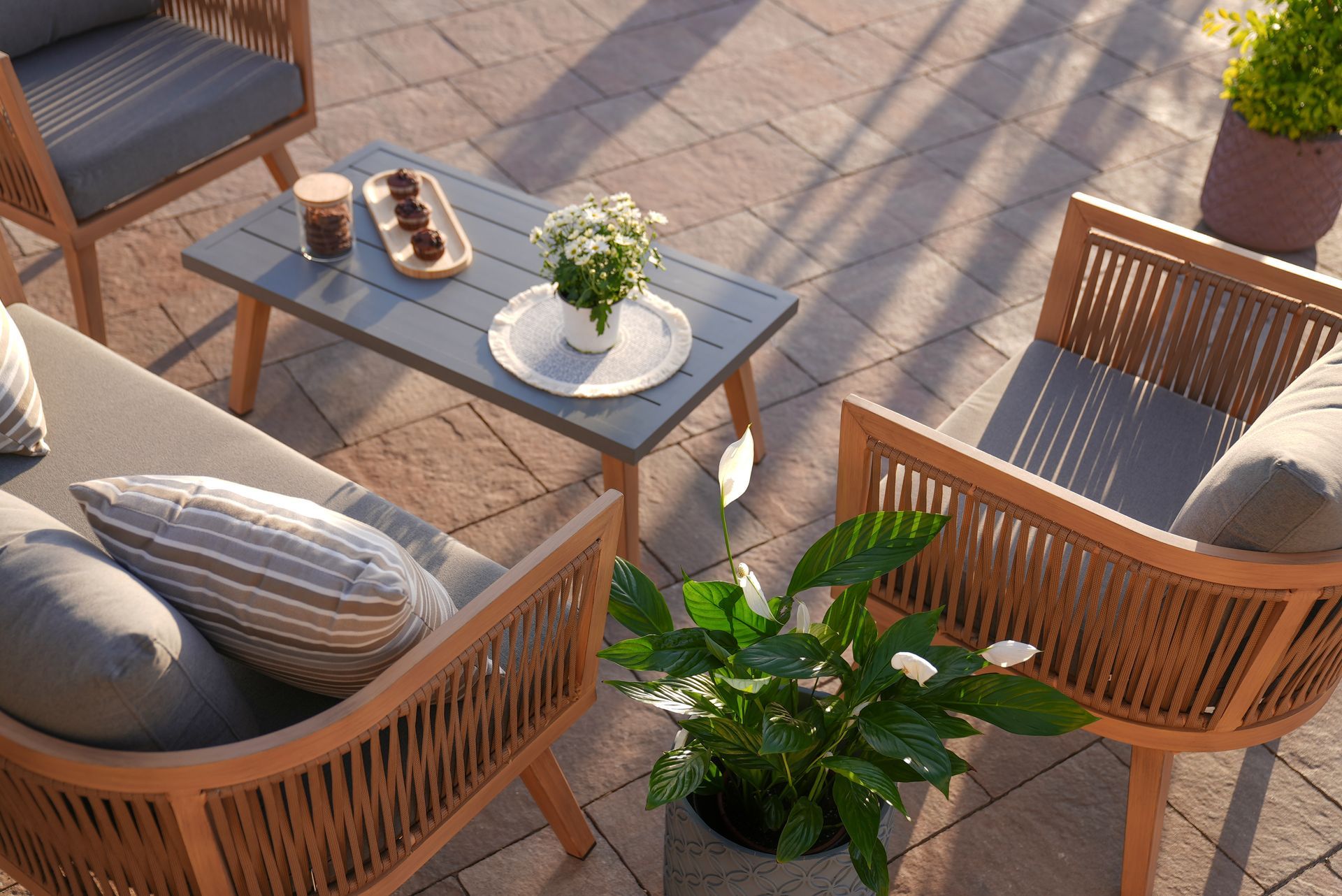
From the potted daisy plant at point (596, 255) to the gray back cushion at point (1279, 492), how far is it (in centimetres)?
107

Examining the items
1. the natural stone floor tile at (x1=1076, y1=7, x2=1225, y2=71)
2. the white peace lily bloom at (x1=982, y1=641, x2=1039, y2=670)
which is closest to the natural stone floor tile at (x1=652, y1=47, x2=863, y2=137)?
the natural stone floor tile at (x1=1076, y1=7, x2=1225, y2=71)

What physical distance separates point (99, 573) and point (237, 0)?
7.38 ft

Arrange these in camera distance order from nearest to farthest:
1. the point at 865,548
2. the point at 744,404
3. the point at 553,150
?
the point at 865,548 → the point at 744,404 → the point at 553,150

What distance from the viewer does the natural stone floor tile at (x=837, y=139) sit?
3934mm

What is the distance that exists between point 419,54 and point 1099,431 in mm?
2934

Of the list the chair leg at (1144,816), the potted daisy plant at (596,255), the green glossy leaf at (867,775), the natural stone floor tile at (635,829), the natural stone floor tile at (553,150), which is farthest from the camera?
the natural stone floor tile at (553,150)

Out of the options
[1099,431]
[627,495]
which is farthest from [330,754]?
[1099,431]

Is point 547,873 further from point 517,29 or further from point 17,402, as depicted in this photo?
point 517,29

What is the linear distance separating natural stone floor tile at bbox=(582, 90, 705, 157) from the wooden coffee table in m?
1.11

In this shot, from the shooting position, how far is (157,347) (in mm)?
3139

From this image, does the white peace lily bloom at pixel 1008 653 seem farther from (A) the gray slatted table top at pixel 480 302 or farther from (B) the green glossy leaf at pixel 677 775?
(A) the gray slatted table top at pixel 480 302

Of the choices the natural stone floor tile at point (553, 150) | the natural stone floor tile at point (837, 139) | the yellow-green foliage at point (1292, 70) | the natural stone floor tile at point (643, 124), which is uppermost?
the yellow-green foliage at point (1292, 70)

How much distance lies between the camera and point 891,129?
407 centimetres

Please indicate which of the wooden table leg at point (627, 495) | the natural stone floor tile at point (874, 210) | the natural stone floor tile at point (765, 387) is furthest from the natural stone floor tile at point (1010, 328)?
the wooden table leg at point (627, 495)
